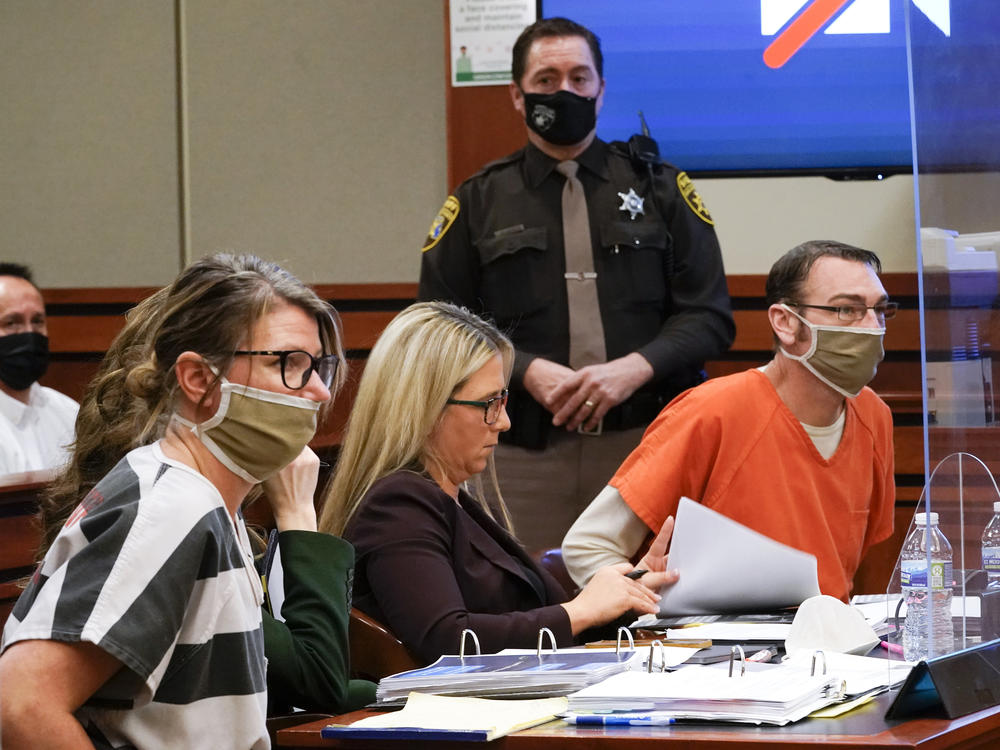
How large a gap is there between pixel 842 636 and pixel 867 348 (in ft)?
2.98

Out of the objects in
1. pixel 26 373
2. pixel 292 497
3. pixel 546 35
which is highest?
pixel 546 35

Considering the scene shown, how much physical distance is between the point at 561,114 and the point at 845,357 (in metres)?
1.13

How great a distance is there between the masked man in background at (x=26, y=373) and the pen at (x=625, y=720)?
3.09m

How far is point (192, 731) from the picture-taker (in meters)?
1.39

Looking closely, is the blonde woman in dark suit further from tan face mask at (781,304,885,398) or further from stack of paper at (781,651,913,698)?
tan face mask at (781,304,885,398)

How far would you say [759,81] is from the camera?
13.8 feet

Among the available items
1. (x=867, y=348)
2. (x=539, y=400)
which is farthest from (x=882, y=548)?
(x=539, y=400)

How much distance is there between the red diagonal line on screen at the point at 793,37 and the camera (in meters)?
4.16

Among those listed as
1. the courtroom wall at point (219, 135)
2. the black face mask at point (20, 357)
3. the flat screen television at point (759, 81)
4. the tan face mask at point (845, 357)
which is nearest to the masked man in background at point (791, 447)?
the tan face mask at point (845, 357)

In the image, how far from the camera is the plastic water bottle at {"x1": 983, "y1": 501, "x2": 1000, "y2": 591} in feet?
5.84

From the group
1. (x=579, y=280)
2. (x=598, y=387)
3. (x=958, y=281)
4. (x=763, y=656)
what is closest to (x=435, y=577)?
(x=763, y=656)

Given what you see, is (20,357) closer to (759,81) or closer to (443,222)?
(443,222)

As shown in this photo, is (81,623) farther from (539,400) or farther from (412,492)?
(539,400)

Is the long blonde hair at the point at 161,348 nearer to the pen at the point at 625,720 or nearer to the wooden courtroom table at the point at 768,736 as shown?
the wooden courtroom table at the point at 768,736
